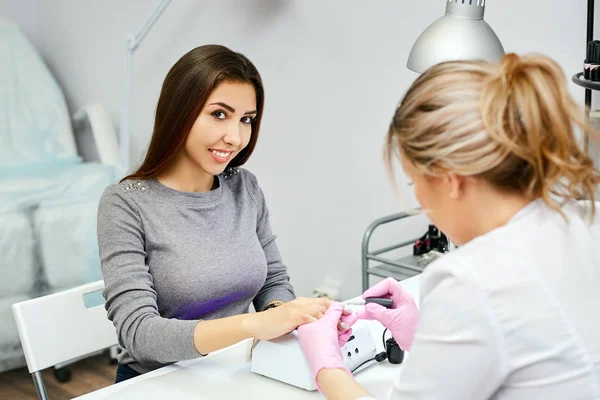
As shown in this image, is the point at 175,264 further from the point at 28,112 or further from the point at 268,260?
the point at 28,112

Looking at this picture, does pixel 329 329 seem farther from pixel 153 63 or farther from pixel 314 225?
pixel 153 63

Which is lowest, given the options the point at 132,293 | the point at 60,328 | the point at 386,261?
the point at 386,261

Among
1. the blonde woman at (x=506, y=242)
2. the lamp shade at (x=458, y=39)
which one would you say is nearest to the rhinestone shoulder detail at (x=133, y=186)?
the lamp shade at (x=458, y=39)

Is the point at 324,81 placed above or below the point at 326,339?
above

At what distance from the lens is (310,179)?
2.59 meters

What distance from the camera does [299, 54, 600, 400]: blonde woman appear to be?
735 mm

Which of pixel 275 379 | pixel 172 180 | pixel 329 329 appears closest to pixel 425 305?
pixel 329 329

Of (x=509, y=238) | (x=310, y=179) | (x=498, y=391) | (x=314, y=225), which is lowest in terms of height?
(x=314, y=225)

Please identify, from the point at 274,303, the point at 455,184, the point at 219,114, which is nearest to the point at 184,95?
the point at 219,114

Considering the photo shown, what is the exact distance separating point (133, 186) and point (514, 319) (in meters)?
0.90

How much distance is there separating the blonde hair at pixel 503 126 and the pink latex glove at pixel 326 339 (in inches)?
14.9

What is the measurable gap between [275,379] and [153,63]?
6.91ft

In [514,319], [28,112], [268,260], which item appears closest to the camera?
[514,319]

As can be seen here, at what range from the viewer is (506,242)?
2.51 feet
